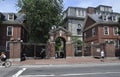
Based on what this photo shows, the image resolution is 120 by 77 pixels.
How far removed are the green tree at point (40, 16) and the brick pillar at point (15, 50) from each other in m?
9.90

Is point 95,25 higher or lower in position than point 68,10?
lower

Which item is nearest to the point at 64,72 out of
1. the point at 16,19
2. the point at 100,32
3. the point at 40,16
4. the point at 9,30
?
the point at 40,16

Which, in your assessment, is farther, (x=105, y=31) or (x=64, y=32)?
(x=105, y=31)

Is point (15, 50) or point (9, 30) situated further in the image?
point (9, 30)

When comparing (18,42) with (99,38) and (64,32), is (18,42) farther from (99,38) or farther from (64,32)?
(99,38)

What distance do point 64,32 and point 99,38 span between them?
331 inches

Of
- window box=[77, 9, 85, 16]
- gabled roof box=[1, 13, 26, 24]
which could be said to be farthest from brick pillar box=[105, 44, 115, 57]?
window box=[77, 9, 85, 16]

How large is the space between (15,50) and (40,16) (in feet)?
37.2

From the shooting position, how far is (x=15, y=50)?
31344 millimetres

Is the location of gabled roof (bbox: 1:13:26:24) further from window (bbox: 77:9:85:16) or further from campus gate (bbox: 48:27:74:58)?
window (bbox: 77:9:85:16)

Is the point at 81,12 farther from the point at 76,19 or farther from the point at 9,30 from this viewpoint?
the point at 9,30

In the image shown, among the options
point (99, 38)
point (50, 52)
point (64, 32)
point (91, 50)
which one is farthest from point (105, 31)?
point (50, 52)

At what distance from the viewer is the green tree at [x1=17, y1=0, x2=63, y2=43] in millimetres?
41009

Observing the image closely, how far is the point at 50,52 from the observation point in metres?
37.3
